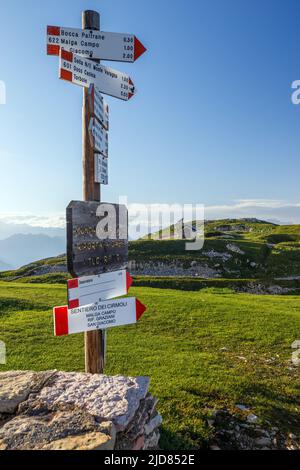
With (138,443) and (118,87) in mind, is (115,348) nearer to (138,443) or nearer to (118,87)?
(138,443)

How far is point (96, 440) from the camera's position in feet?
14.1

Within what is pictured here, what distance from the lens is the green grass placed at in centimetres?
745

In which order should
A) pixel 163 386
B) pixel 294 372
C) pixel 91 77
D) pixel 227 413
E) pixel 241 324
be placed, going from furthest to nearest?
1. pixel 241 324
2. pixel 294 372
3. pixel 163 386
4. pixel 227 413
5. pixel 91 77

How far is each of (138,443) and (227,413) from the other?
297cm

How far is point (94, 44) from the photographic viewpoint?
21.6 ft

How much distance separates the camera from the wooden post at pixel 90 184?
6480 millimetres

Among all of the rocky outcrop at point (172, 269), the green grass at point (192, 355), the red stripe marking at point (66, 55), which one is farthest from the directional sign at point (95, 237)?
the rocky outcrop at point (172, 269)

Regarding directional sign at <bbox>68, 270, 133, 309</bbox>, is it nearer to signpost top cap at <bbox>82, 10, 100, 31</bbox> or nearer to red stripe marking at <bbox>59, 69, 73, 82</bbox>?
red stripe marking at <bbox>59, 69, 73, 82</bbox>

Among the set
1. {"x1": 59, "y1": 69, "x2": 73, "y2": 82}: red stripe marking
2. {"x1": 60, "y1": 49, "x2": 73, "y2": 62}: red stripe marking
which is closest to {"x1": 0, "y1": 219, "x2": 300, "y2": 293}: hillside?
{"x1": 59, "y1": 69, "x2": 73, "y2": 82}: red stripe marking

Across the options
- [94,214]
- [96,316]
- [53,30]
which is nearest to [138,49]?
[53,30]

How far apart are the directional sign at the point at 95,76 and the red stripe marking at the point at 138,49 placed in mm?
446

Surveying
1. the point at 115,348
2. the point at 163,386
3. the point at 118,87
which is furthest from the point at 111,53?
the point at 115,348

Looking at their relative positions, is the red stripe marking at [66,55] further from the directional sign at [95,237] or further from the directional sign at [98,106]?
the directional sign at [95,237]

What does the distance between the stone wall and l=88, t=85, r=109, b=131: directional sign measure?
4929mm
